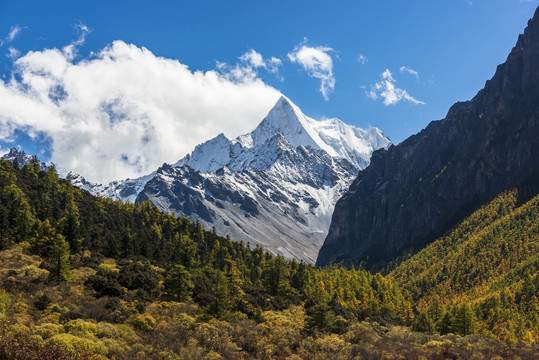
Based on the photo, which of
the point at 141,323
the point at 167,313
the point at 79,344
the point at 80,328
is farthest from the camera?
the point at 167,313

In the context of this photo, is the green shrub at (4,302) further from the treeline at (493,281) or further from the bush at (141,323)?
the treeline at (493,281)

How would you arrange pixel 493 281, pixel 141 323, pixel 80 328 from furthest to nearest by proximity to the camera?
1. pixel 493 281
2. pixel 141 323
3. pixel 80 328

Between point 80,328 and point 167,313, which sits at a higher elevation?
point 167,313

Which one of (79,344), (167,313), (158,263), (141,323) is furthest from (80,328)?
(158,263)

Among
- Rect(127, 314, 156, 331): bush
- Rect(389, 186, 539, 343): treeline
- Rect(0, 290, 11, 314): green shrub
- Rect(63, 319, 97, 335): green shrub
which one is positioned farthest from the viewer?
Rect(389, 186, 539, 343): treeline

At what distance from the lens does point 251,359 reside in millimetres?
34781

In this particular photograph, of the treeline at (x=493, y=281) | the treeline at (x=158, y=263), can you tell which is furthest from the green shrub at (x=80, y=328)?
the treeline at (x=493, y=281)

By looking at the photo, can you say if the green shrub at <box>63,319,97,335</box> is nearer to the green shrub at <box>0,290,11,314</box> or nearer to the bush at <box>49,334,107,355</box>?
the bush at <box>49,334,107,355</box>

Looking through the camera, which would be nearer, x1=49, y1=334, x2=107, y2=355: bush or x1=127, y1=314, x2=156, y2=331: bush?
x1=49, y1=334, x2=107, y2=355: bush

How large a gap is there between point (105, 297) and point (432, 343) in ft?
108

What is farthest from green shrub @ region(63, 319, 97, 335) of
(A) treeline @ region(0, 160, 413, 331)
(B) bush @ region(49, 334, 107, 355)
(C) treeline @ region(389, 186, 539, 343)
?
(C) treeline @ region(389, 186, 539, 343)

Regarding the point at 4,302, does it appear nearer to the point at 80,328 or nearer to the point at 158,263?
the point at 80,328

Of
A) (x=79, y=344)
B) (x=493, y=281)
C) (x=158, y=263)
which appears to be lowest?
(x=79, y=344)

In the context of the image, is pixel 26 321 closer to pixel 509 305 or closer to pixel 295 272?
pixel 295 272
